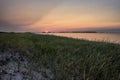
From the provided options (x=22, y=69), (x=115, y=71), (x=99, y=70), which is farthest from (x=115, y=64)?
(x=22, y=69)

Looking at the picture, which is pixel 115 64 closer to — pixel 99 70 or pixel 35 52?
pixel 99 70

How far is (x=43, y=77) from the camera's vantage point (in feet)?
23.3

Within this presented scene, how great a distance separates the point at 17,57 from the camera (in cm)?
874

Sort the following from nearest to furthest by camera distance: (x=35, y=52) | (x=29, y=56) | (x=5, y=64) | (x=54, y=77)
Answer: (x=54, y=77)
(x=5, y=64)
(x=29, y=56)
(x=35, y=52)

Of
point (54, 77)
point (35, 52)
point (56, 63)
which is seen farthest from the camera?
point (35, 52)

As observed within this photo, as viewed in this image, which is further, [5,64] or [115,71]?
[115,71]

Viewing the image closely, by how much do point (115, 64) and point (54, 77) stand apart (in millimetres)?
3350

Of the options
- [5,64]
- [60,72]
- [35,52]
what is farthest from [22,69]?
[35,52]

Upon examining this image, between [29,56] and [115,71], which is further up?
[29,56]

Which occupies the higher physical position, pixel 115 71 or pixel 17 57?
pixel 17 57

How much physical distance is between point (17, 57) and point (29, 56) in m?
0.55

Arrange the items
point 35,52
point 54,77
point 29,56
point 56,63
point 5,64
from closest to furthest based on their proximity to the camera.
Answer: point 54,77, point 5,64, point 56,63, point 29,56, point 35,52

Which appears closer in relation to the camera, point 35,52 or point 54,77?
point 54,77

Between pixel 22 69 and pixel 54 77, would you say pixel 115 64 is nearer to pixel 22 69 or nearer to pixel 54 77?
pixel 54 77
